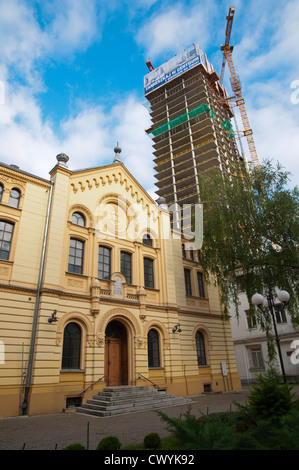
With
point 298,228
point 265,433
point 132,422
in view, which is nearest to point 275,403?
point 265,433

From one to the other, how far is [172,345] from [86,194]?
1087cm

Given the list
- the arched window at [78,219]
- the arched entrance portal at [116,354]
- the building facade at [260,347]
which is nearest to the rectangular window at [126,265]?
the arched entrance portal at [116,354]

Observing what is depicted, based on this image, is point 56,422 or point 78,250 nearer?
point 56,422

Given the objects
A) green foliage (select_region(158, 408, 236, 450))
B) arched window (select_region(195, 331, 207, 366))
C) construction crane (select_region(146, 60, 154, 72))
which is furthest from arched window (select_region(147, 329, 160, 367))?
construction crane (select_region(146, 60, 154, 72))

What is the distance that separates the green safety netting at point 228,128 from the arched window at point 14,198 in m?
77.2

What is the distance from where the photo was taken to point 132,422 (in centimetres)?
1037

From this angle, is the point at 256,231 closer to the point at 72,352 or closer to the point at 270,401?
the point at 270,401

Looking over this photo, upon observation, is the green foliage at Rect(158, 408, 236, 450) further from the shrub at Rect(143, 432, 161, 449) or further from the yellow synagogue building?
the yellow synagogue building

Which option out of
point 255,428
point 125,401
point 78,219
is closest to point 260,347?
point 125,401

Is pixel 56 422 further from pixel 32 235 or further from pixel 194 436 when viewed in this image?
pixel 32 235

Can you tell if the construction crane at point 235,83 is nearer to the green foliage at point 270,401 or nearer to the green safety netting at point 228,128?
the green safety netting at point 228,128

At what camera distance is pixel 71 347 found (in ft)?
48.9

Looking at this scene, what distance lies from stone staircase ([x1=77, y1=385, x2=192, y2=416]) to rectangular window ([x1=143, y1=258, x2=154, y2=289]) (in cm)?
629

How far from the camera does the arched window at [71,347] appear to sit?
14570 mm
